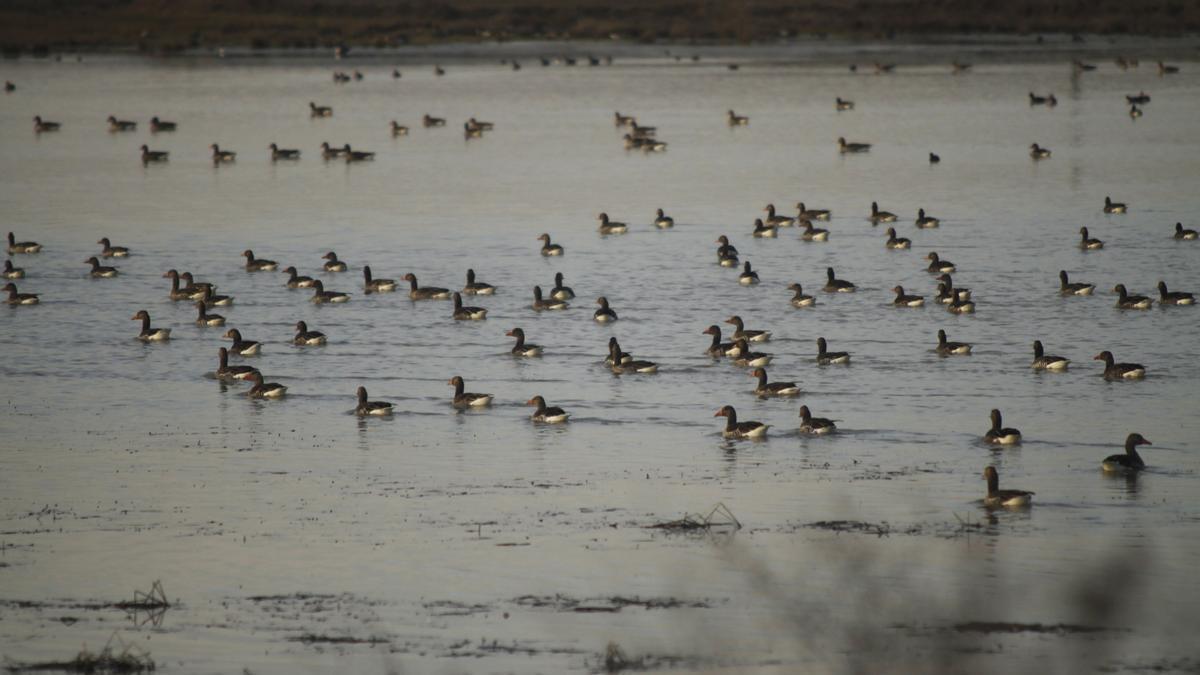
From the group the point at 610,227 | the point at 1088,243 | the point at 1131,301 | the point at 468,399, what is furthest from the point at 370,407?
the point at 610,227

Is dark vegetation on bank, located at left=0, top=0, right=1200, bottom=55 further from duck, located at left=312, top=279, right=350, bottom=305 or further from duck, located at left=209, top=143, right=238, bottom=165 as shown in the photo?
duck, located at left=312, top=279, right=350, bottom=305

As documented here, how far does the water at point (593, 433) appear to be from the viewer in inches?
655

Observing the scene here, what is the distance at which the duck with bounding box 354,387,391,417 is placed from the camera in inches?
1032

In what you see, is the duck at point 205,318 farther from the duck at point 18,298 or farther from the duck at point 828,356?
the duck at point 828,356

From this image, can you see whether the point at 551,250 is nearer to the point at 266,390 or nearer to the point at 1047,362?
the point at 266,390

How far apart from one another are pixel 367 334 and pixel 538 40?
8736cm

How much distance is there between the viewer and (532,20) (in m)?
126

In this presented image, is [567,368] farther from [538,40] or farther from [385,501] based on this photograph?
[538,40]

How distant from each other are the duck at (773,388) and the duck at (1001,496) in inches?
274

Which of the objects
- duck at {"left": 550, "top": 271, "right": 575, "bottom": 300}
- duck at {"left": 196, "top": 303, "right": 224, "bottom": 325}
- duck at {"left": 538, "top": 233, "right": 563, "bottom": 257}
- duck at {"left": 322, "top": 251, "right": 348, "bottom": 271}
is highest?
duck at {"left": 538, "top": 233, "right": 563, "bottom": 257}

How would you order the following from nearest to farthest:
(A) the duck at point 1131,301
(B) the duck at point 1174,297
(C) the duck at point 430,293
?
(A) the duck at point 1131,301 < (B) the duck at point 1174,297 < (C) the duck at point 430,293

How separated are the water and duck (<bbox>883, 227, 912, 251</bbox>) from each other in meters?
0.91

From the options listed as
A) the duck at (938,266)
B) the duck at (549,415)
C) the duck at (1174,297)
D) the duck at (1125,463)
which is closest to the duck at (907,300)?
the duck at (938,266)

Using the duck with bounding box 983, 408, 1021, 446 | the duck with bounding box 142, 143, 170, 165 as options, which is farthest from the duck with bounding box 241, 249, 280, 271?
the duck with bounding box 142, 143, 170, 165
